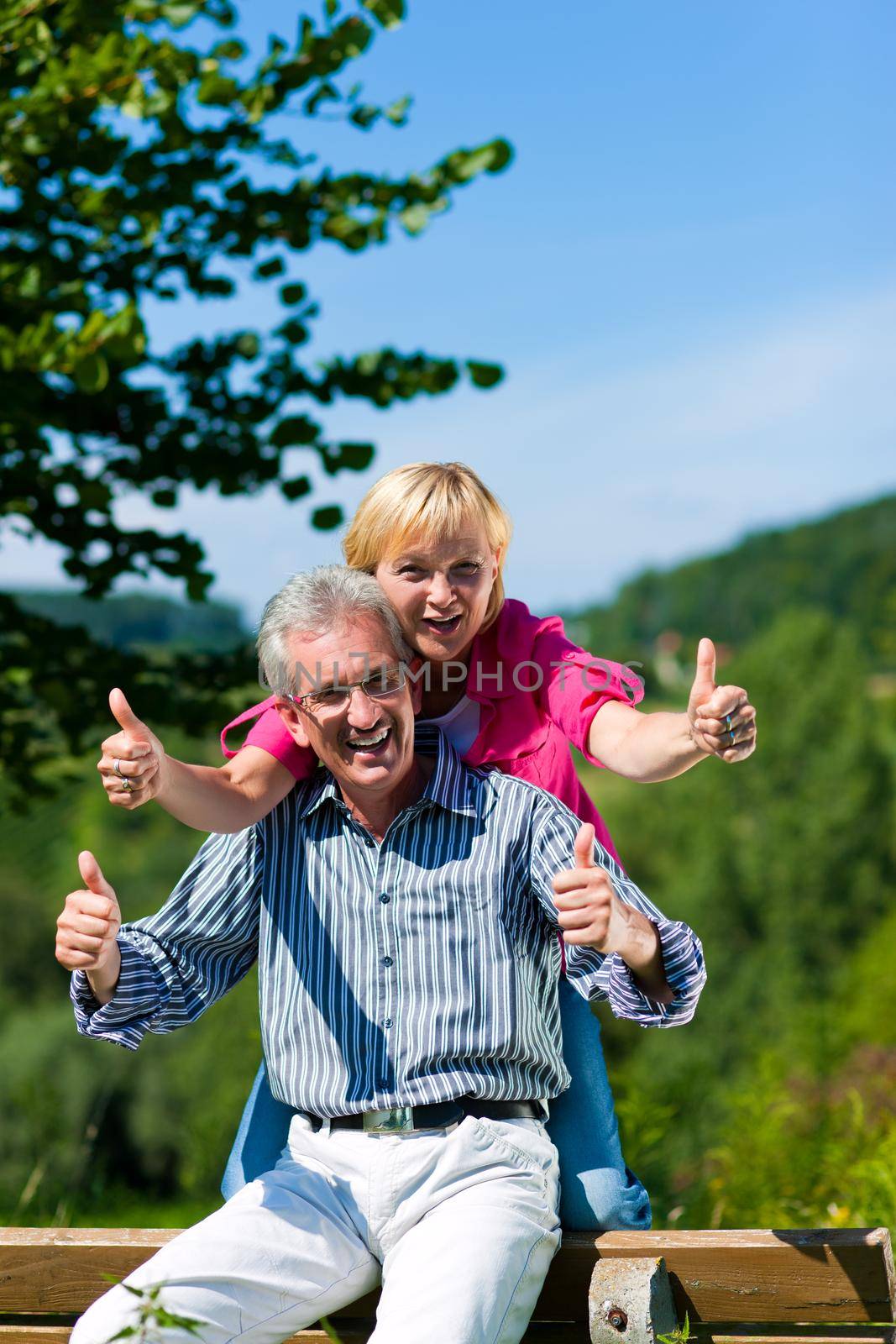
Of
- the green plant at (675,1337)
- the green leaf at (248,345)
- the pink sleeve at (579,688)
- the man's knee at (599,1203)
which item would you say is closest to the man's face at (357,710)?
the pink sleeve at (579,688)

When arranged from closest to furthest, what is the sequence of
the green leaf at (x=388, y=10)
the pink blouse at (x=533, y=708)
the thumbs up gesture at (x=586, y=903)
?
the thumbs up gesture at (x=586, y=903) < the pink blouse at (x=533, y=708) < the green leaf at (x=388, y=10)

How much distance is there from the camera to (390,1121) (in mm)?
2516

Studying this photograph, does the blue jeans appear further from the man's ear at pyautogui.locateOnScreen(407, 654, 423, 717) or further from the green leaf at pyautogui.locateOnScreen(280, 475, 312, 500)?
the green leaf at pyautogui.locateOnScreen(280, 475, 312, 500)

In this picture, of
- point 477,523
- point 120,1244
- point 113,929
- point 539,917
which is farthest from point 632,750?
point 120,1244

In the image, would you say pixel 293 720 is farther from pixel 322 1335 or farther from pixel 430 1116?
pixel 322 1335

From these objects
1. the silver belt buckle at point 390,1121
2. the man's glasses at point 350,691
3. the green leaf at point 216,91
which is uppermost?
the green leaf at point 216,91

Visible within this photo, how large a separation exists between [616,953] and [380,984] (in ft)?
1.51

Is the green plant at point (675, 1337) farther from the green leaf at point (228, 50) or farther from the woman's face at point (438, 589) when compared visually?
the green leaf at point (228, 50)

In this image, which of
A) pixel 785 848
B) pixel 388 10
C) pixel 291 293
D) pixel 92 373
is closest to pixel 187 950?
pixel 92 373

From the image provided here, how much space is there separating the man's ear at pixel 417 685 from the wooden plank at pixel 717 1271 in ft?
3.61

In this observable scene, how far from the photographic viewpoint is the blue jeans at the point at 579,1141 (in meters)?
2.63

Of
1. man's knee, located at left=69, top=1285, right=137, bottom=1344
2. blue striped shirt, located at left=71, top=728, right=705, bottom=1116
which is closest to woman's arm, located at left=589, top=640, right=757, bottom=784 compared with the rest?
blue striped shirt, located at left=71, top=728, right=705, bottom=1116

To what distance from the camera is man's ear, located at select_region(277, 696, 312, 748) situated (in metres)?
2.73

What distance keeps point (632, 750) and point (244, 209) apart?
257 cm
